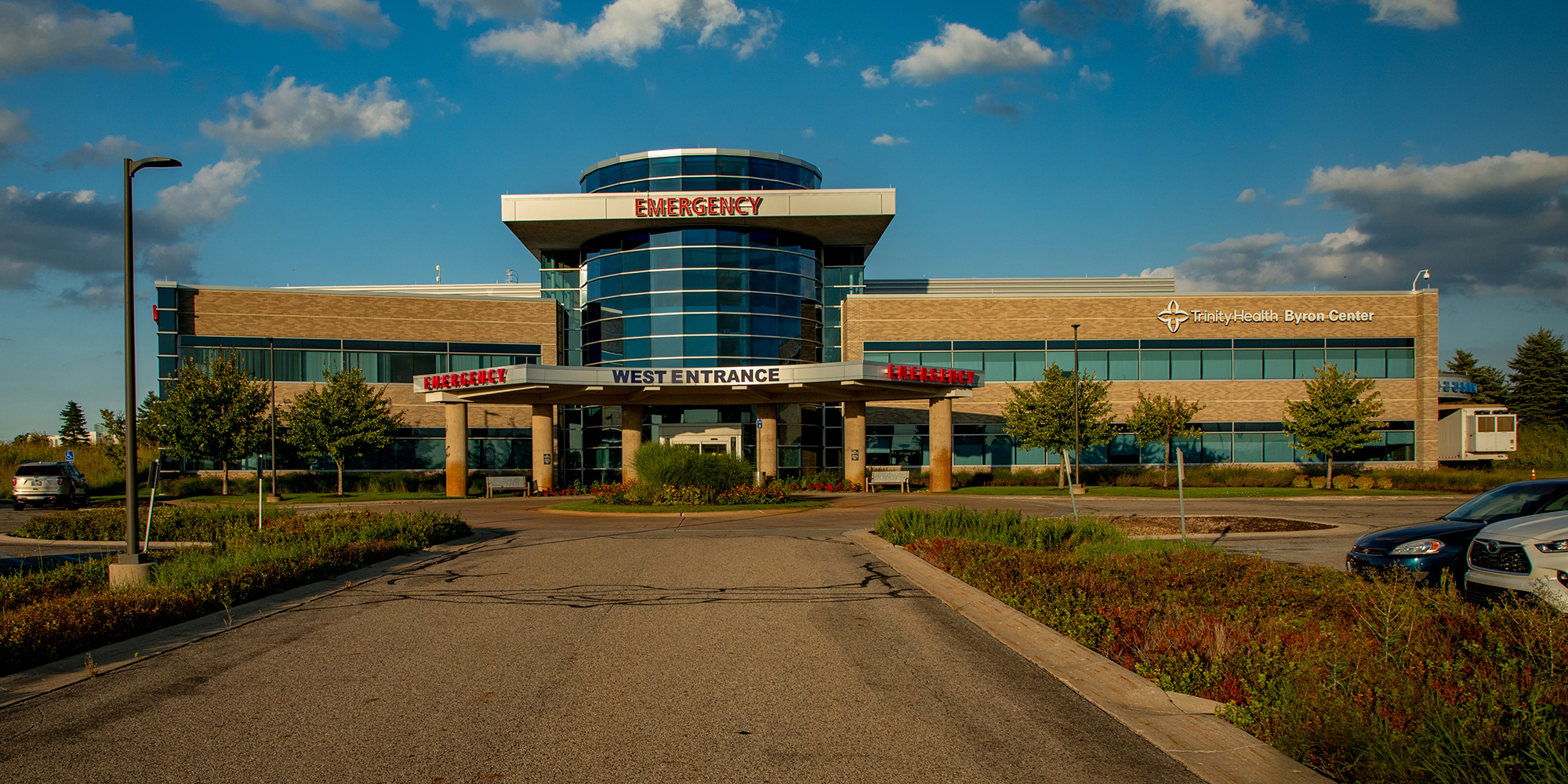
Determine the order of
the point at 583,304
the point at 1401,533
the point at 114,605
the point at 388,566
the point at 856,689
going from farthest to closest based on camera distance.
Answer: the point at 583,304 < the point at 388,566 < the point at 1401,533 < the point at 114,605 < the point at 856,689

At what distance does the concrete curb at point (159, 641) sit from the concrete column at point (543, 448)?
2505 cm

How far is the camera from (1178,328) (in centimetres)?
4731

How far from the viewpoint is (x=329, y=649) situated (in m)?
8.24

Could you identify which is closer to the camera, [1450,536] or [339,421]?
[1450,536]

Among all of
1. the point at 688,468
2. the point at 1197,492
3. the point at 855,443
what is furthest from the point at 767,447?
the point at 1197,492

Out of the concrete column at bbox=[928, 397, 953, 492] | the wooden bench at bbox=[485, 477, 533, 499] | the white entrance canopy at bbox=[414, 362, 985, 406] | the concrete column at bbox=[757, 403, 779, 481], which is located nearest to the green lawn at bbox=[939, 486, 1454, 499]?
the concrete column at bbox=[928, 397, 953, 492]

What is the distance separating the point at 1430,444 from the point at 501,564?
4986 cm

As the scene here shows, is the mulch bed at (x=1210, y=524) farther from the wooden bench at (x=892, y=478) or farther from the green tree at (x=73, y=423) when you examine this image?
the green tree at (x=73, y=423)

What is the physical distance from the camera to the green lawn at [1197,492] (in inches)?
1335

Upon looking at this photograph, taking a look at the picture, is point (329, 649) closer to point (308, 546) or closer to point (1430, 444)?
point (308, 546)

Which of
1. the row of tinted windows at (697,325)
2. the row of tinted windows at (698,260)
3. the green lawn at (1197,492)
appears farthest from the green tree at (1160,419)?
the row of tinted windows at (698,260)

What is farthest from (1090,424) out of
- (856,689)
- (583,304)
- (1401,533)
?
(856,689)

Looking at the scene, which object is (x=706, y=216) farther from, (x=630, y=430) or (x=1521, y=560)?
(x=1521, y=560)

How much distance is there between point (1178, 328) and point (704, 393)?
2517 cm
